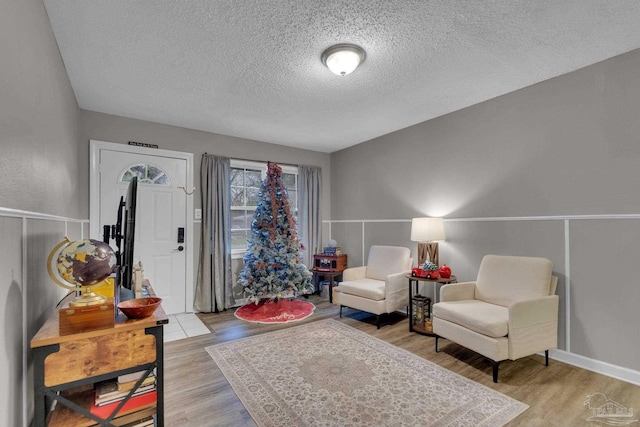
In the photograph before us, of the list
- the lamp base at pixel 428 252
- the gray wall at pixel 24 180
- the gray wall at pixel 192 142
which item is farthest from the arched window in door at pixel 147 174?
the lamp base at pixel 428 252

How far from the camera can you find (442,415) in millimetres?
1871

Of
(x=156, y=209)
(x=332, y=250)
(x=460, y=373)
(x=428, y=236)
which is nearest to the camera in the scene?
(x=460, y=373)

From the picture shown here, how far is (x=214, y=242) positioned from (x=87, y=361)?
9.51 feet

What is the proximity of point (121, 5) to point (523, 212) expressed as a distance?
3.61 meters

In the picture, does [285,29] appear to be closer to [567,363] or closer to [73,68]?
[73,68]

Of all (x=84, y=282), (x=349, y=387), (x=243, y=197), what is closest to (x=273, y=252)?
(x=243, y=197)

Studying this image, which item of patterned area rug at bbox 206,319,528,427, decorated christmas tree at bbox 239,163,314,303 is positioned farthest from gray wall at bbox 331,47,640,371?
decorated christmas tree at bbox 239,163,314,303

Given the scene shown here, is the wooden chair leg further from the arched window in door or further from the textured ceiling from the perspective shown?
the arched window in door

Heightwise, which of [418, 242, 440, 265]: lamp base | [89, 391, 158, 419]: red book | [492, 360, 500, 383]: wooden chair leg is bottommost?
[492, 360, 500, 383]: wooden chair leg

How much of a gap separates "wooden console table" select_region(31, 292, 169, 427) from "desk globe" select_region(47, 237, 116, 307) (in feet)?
0.49

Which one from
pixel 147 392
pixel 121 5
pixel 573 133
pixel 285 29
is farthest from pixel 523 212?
pixel 121 5

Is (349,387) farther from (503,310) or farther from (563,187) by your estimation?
(563,187)

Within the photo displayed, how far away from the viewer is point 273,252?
13.1ft

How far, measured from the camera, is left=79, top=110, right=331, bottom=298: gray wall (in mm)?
3416
